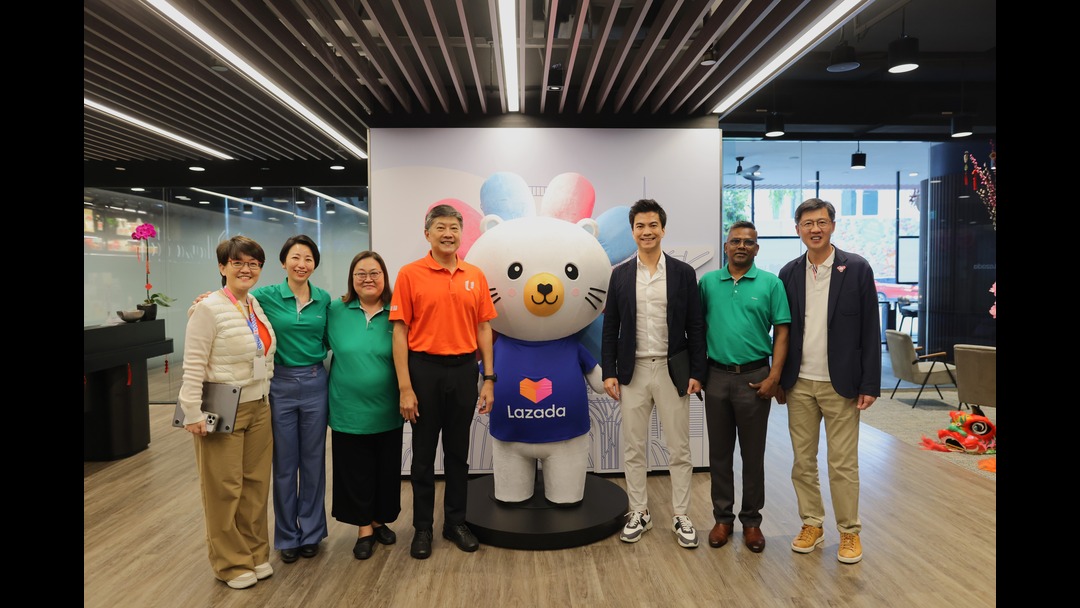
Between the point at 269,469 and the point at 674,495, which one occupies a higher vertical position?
the point at 269,469

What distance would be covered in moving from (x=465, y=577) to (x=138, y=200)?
629 centimetres

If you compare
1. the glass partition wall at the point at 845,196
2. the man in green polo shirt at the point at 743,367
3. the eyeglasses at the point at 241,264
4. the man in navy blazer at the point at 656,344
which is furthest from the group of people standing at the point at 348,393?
the glass partition wall at the point at 845,196

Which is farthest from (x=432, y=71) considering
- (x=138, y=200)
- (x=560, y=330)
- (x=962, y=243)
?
(x=962, y=243)

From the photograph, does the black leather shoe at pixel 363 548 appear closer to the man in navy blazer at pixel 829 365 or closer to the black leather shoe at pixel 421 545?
the black leather shoe at pixel 421 545

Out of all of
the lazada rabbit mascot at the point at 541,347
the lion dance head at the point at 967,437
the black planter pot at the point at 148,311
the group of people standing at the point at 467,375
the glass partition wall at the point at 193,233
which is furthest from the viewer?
the glass partition wall at the point at 193,233

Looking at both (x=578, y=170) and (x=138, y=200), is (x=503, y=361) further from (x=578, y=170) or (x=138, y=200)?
(x=138, y=200)

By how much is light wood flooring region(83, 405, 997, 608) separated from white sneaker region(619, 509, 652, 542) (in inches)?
1.6

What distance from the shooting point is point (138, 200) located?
6.81 metres

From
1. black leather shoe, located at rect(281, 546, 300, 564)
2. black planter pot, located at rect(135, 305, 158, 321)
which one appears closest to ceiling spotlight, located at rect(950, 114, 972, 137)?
black leather shoe, located at rect(281, 546, 300, 564)

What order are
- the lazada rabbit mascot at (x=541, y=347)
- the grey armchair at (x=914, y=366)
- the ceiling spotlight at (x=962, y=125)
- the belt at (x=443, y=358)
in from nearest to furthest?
the belt at (x=443, y=358)
the lazada rabbit mascot at (x=541, y=347)
the ceiling spotlight at (x=962, y=125)
the grey armchair at (x=914, y=366)

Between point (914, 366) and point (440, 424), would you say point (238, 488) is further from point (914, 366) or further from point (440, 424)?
point (914, 366)

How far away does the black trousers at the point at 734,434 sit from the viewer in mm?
3000
